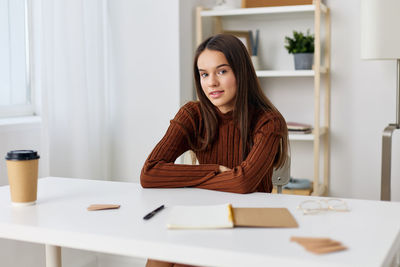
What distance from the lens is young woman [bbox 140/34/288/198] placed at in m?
1.60

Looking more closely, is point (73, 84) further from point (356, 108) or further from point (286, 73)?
point (356, 108)

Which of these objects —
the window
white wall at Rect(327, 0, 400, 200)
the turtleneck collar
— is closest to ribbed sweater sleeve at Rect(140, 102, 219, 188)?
the turtleneck collar

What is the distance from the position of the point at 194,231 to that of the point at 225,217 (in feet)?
0.35

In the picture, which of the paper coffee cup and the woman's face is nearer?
the paper coffee cup

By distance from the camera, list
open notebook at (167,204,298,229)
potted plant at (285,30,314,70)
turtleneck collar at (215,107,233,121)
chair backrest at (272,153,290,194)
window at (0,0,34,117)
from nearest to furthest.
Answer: open notebook at (167,204,298,229) < turtleneck collar at (215,107,233,121) < chair backrest at (272,153,290,194) < window at (0,0,34,117) < potted plant at (285,30,314,70)

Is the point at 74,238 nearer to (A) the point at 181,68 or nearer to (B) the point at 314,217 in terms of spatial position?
(B) the point at 314,217

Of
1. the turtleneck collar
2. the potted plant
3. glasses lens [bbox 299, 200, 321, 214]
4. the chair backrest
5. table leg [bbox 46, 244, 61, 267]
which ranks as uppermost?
the potted plant

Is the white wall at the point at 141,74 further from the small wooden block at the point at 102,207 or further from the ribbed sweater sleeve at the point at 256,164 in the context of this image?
the small wooden block at the point at 102,207

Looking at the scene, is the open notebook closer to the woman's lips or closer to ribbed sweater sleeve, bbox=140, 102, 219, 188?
ribbed sweater sleeve, bbox=140, 102, 219, 188

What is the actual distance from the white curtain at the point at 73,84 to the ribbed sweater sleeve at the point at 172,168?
0.90 m

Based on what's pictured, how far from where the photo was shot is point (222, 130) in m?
1.85

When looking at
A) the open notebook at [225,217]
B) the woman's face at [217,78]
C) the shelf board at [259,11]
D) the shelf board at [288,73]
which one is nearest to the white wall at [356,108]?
the shelf board at [288,73]

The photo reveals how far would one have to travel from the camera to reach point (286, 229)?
3.67ft

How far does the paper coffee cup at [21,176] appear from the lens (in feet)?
4.40
